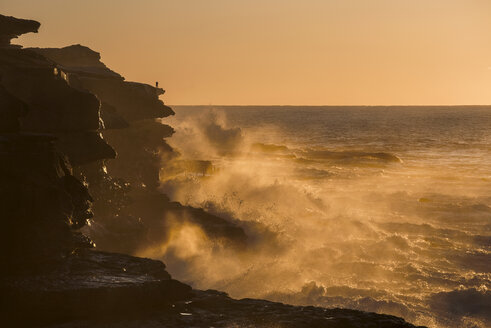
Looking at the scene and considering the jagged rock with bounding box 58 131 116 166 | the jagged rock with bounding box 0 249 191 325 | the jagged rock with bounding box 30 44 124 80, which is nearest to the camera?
the jagged rock with bounding box 0 249 191 325

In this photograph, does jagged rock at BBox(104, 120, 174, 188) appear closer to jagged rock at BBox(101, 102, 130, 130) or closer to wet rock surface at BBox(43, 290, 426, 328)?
jagged rock at BBox(101, 102, 130, 130)

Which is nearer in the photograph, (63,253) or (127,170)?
(63,253)

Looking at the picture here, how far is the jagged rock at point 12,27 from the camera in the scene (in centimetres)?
1778

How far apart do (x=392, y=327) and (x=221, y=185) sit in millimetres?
31196

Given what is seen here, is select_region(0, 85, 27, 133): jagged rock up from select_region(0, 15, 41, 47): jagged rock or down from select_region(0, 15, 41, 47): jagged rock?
down

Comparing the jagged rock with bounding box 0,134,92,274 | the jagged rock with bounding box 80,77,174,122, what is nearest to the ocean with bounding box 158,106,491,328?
the jagged rock with bounding box 80,77,174,122

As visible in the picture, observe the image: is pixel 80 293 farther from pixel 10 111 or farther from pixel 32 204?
pixel 10 111

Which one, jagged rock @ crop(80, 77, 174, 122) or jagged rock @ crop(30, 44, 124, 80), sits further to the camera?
jagged rock @ crop(30, 44, 124, 80)

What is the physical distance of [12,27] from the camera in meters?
17.9

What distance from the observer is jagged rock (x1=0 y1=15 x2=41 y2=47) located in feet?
58.3

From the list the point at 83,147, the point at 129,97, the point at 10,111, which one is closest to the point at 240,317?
the point at 10,111

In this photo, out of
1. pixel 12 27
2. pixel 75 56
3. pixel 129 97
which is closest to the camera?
pixel 12 27

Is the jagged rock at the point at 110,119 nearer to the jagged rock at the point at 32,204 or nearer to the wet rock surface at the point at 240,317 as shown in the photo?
the jagged rock at the point at 32,204

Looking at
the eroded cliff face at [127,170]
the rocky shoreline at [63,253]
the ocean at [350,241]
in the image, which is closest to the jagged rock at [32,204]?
the rocky shoreline at [63,253]
